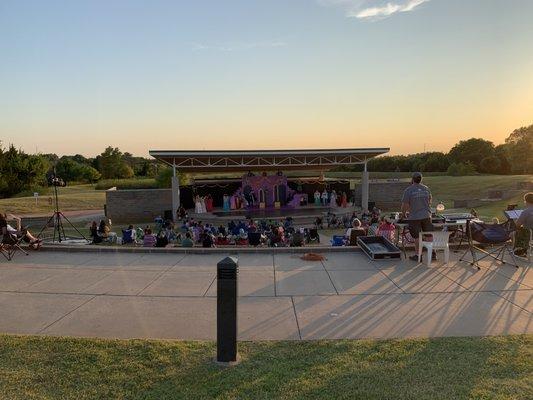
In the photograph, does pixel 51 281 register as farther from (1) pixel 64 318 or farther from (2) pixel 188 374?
(2) pixel 188 374

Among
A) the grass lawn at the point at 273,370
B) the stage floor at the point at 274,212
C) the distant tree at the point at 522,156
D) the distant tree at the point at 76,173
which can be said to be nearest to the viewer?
the grass lawn at the point at 273,370

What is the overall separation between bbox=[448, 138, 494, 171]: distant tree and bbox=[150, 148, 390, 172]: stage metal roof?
5068 cm

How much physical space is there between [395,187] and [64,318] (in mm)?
32659

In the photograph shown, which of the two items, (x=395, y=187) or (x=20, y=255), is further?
(x=395, y=187)

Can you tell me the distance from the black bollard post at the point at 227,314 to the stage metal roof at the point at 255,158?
22100 millimetres

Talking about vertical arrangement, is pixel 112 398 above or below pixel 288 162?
below

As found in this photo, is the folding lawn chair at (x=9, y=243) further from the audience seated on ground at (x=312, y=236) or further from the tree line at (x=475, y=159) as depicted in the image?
the tree line at (x=475, y=159)

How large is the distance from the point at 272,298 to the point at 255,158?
2296 cm

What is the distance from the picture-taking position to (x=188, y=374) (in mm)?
4223

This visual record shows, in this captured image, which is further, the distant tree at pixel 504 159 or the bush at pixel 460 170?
the distant tree at pixel 504 159

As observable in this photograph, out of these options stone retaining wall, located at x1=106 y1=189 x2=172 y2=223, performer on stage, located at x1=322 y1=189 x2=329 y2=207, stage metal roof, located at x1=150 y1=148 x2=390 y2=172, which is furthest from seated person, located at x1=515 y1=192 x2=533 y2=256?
stone retaining wall, located at x1=106 y1=189 x2=172 y2=223

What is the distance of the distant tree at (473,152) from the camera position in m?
74.6

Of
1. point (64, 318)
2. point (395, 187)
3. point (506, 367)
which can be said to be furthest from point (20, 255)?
point (395, 187)

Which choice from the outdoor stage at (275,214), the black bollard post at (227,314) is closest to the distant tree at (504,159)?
the outdoor stage at (275,214)
